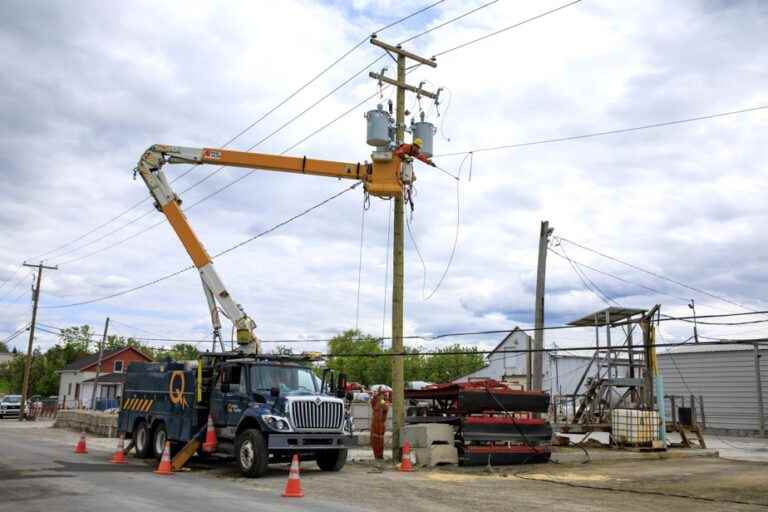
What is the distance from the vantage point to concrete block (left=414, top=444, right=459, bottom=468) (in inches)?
645

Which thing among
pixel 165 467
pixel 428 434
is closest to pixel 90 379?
pixel 165 467

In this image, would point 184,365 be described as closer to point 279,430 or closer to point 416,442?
point 279,430

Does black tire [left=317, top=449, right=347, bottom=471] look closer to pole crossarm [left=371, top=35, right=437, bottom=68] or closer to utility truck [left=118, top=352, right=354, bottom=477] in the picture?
utility truck [left=118, top=352, right=354, bottom=477]

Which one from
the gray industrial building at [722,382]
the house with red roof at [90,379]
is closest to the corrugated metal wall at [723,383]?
the gray industrial building at [722,382]

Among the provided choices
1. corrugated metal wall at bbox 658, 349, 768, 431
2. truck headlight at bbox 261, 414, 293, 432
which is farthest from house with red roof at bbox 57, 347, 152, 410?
truck headlight at bbox 261, 414, 293, 432

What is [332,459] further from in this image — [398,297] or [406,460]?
[398,297]

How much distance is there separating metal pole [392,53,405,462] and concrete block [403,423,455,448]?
468 millimetres

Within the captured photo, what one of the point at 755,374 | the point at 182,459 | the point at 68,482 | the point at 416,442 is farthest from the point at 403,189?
the point at 755,374

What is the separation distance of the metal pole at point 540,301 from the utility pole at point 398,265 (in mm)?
4902

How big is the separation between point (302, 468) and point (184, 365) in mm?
3953

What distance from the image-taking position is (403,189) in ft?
58.8

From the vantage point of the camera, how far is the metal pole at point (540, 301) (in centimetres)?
2055

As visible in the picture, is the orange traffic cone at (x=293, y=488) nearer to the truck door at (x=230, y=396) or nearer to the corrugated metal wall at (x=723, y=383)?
the truck door at (x=230, y=396)

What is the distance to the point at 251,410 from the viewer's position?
14828 millimetres
